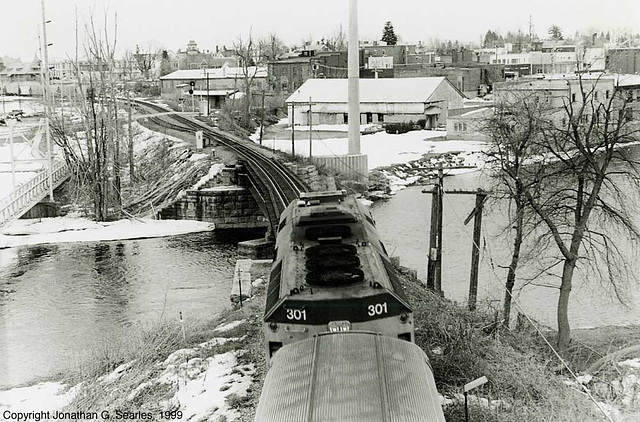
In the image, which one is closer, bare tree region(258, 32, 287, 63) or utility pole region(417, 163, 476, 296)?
utility pole region(417, 163, 476, 296)

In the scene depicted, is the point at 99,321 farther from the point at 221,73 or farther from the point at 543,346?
the point at 221,73

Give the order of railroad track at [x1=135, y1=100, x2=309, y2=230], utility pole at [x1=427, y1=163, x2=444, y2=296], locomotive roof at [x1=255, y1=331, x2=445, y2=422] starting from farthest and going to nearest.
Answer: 1. railroad track at [x1=135, y1=100, x2=309, y2=230]
2. utility pole at [x1=427, y1=163, x2=444, y2=296]
3. locomotive roof at [x1=255, y1=331, x2=445, y2=422]

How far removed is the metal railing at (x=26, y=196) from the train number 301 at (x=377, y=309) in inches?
1190

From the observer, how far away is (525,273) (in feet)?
98.3

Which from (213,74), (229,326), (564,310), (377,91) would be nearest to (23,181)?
(229,326)

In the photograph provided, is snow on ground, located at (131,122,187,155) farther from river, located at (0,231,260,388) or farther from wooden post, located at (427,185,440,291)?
wooden post, located at (427,185,440,291)

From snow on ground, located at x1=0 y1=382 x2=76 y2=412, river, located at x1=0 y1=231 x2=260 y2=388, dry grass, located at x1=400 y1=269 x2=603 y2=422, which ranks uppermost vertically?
dry grass, located at x1=400 y1=269 x2=603 y2=422

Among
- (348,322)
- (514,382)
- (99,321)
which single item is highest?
(348,322)

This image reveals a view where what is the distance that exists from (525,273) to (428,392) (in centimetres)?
2242

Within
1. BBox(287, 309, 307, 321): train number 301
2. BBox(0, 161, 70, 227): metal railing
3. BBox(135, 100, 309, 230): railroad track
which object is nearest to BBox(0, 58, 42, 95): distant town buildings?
BBox(135, 100, 309, 230): railroad track

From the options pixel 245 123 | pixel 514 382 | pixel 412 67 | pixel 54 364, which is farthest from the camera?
pixel 412 67

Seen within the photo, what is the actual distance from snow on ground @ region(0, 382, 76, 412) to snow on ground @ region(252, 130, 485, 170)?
45.2m

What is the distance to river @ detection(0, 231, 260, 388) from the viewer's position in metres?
25.3

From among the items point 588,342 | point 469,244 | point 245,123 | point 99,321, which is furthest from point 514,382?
point 245,123
